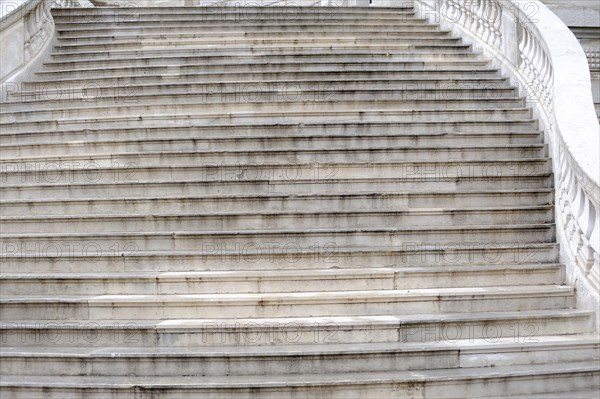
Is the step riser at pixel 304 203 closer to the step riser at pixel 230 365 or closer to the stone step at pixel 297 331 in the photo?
the stone step at pixel 297 331

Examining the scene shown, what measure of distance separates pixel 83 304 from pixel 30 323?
0.39 meters

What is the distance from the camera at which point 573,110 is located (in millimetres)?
7215

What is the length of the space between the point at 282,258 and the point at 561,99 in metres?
2.66

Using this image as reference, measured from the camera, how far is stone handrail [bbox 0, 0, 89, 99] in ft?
35.3

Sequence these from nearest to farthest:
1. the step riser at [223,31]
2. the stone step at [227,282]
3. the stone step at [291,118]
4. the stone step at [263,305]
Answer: the stone step at [263,305] → the stone step at [227,282] → the stone step at [291,118] → the step riser at [223,31]

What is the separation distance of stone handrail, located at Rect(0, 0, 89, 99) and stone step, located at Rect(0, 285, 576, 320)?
15.7 ft

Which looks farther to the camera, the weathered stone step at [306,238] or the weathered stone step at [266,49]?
the weathered stone step at [266,49]

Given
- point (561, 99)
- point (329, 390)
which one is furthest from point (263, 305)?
point (561, 99)

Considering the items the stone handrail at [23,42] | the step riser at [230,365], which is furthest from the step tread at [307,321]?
the stone handrail at [23,42]

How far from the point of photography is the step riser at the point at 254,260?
716 centimetres

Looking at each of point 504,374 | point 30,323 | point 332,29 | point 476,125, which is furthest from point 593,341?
point 332,29

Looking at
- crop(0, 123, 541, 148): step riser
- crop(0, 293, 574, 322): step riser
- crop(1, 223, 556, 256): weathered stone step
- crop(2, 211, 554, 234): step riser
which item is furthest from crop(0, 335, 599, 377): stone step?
crop(0, 123, 541, 148): step riser

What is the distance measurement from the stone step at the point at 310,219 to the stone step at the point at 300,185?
0.38 m

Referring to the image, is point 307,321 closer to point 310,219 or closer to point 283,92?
point 310,219
